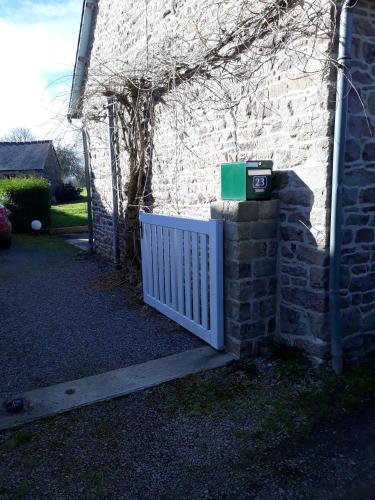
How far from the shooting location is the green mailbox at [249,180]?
3.82m

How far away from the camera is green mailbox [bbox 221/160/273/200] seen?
382cm

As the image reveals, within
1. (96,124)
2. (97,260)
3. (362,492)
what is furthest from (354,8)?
(97,260)

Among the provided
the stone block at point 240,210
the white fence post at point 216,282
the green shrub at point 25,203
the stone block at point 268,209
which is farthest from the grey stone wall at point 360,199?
the green shrub at point 25,203

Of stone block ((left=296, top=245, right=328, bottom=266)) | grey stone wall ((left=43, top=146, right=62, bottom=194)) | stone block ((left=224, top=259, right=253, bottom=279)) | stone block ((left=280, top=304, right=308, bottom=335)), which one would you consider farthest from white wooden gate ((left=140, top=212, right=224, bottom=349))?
grey stone wall ((left=43, top=146, right=62, bottom=194))

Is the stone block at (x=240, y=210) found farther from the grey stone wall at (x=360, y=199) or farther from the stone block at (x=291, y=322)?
the stone block at (x=291, y=322)

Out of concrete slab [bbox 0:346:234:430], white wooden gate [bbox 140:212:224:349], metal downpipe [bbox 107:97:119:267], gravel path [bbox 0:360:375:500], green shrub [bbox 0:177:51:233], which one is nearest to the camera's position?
gravel path [bbox 0:360:375:500]

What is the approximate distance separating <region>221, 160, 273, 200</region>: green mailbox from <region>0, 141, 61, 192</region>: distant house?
30.2m

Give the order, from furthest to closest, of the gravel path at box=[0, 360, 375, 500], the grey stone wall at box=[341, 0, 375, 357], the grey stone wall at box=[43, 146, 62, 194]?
1. the grey stone wall at box=[43, 146, 62, 194]
2. the grey stone wall at box=[341, 0, 375, 357]
3. the gravel path at box=[0, 360, 375, 500]

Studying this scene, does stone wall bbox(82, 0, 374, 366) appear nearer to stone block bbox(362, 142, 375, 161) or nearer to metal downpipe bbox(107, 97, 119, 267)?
stone block bbox(362, 142, 375, 161)

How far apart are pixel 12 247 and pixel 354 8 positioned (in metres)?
10.1

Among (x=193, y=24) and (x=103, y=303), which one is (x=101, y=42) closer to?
(x=193, y=24)

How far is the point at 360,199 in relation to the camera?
3.71 meters

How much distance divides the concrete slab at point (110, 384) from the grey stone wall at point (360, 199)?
1268mm

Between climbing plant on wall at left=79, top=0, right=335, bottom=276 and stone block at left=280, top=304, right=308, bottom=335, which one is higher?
climbing plant on wall at left=79, top=0, right=335, bottom=276
